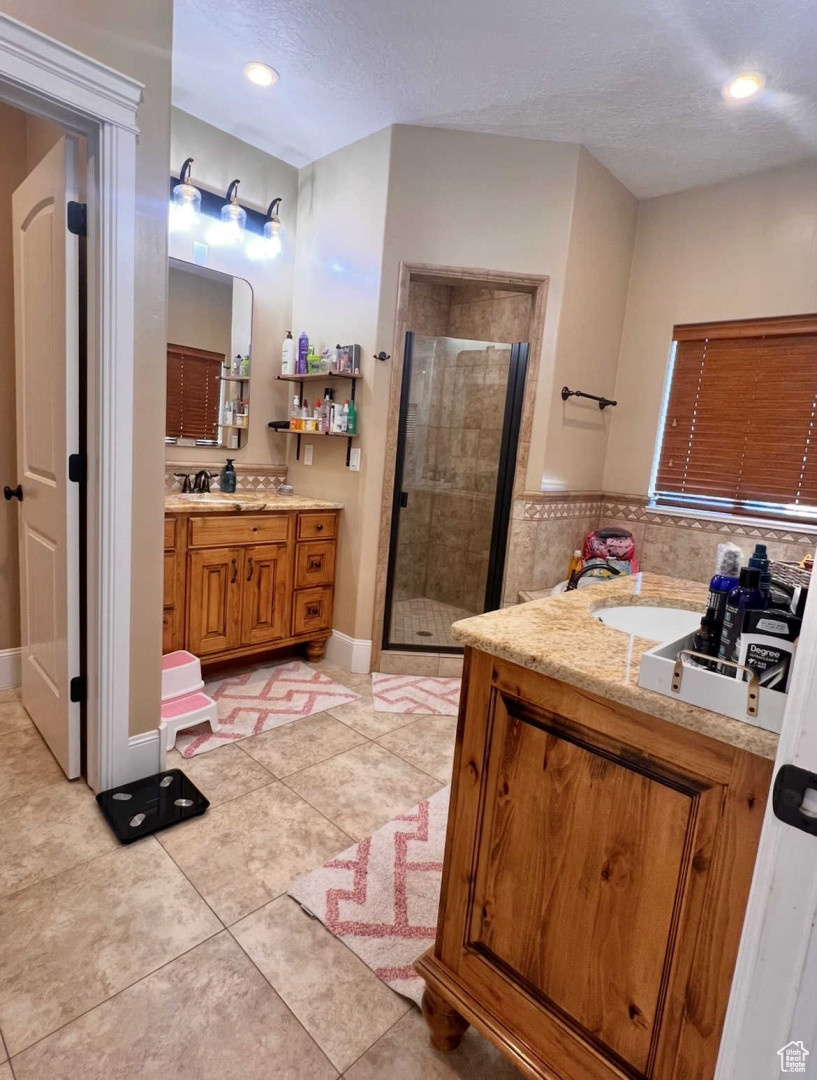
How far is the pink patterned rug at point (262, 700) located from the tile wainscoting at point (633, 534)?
3.83 feet

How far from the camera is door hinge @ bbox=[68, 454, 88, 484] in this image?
1.78 meters

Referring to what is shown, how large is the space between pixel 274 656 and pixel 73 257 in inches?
86.8

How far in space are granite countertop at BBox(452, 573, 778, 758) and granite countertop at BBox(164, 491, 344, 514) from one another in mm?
1728

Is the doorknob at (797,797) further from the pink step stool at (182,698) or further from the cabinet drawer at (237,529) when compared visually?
the cabinet drawer at (237,529)

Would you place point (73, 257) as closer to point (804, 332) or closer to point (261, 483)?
point (261, 483)

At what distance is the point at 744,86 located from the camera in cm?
227

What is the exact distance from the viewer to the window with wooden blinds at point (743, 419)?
112 inches

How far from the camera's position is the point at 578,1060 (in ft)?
3.13

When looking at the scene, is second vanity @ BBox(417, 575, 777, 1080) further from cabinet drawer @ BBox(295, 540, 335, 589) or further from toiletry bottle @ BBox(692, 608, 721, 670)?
cabinet drawer @ BBox(295, 540, 335, 589)

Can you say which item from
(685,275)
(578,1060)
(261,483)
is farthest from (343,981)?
(685,275)

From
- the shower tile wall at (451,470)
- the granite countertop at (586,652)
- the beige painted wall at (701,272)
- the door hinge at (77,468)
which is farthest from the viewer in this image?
the shower tile wall at (451,470)

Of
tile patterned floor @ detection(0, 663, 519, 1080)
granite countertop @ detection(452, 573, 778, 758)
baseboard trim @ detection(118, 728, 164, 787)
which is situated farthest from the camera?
baseboard trim @ detection(118, 728, 164, 787)

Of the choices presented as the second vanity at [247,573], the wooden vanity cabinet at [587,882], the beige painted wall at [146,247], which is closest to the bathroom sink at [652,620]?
the wooden vanity cabinet at [587,882]

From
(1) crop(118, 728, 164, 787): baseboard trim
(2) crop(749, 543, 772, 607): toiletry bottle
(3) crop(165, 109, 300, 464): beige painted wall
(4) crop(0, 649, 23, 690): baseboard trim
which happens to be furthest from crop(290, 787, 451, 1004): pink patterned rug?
(3) crop(165, 109, 300, 464): beige painted wall
